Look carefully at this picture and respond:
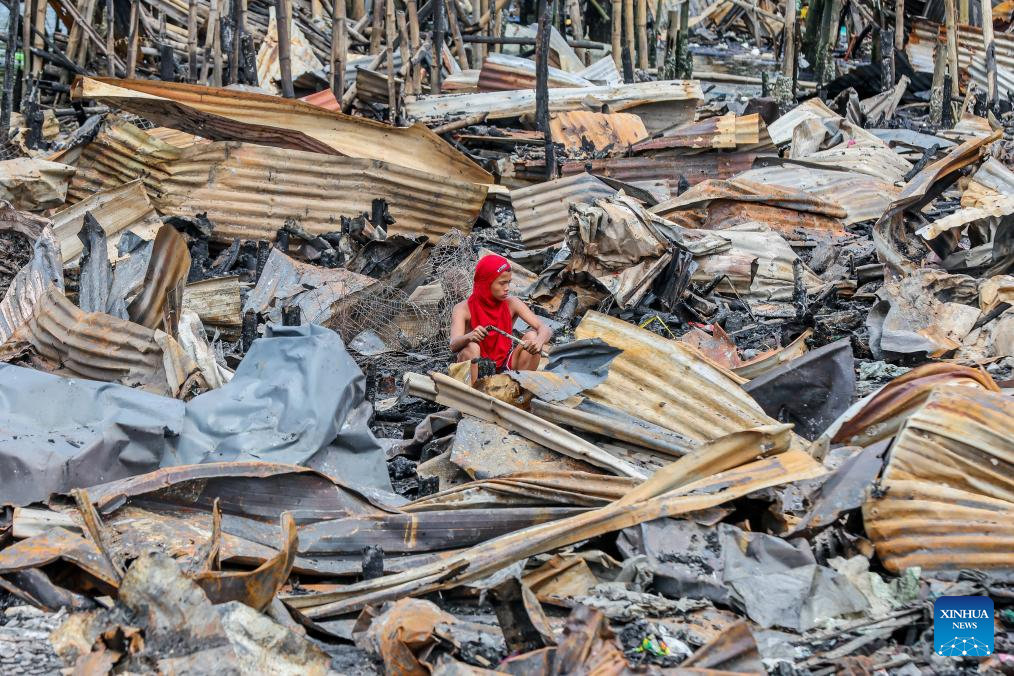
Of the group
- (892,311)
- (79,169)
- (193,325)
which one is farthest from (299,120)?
(892,311)

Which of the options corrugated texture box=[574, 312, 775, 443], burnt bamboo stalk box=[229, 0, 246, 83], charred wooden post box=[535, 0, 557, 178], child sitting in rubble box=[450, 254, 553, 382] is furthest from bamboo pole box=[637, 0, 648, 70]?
corrugated texture box=[574, 312, 775, 443]

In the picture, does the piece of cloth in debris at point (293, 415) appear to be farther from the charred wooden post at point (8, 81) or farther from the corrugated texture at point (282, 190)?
the charred wooden post at point (8, 81)

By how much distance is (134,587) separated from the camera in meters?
2.84

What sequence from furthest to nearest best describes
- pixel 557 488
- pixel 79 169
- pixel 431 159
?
pixel 431 159 → pixel 79 169 → pixel 557 488

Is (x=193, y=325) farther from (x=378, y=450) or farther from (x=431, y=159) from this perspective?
(x=431, y=159)

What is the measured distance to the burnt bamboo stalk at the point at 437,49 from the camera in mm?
12422

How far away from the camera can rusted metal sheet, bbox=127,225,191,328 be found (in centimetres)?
549

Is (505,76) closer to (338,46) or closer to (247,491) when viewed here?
(338,46)

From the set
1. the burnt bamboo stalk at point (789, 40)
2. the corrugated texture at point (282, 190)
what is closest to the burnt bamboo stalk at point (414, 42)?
the corrugated texture at point (282, 190)

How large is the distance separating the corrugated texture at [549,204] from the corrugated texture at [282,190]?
2.21 feet

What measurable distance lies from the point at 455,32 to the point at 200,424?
31.7 ft

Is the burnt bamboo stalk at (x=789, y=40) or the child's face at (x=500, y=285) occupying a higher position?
the burnt bamboo stalk at (x=789, y=40)

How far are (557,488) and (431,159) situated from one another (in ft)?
18.8

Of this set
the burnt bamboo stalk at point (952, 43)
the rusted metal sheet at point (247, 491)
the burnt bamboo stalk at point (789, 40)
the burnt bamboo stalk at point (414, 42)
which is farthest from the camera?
the burnt bamboo stalk at point (789, 40)
